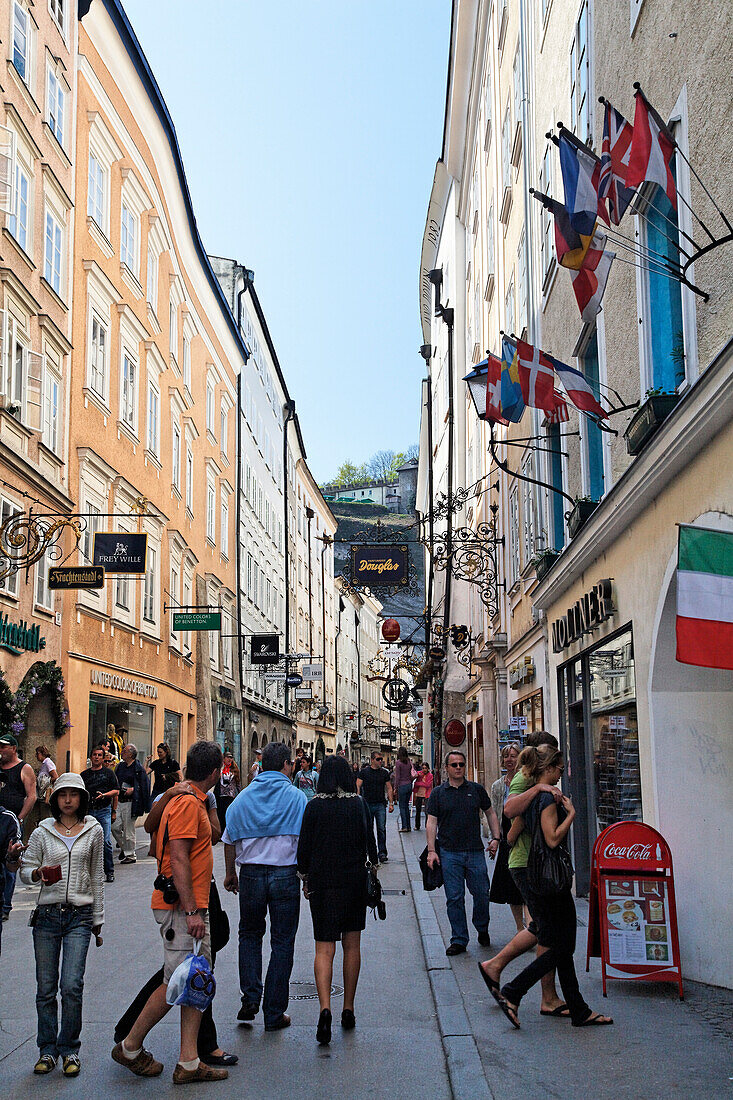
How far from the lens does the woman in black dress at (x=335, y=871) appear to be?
746 cm

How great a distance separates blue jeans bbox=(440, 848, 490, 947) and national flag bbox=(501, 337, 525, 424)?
4.38m

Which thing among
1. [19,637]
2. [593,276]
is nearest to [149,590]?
[19,637]

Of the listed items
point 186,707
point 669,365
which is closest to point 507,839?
point 669,365

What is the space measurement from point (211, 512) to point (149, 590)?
11.2 metres

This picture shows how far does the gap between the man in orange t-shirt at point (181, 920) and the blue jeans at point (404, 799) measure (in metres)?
20.2

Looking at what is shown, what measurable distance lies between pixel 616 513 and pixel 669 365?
1.40m

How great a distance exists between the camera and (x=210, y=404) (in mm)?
42125

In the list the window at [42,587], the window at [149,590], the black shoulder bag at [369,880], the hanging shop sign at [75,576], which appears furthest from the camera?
the window at [149,590]

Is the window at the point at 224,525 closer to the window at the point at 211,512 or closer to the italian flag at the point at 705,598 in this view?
the window at the point at 211,512

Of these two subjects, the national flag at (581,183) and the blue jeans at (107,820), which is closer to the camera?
the national flag at (581,183)

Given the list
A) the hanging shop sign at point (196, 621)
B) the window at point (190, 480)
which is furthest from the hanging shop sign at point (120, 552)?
the window at point (190, 480)

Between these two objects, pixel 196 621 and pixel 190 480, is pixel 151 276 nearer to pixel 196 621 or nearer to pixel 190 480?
pixel 190 480

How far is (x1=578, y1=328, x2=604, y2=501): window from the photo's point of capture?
13.2 m

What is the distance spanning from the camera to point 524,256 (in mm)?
19000
